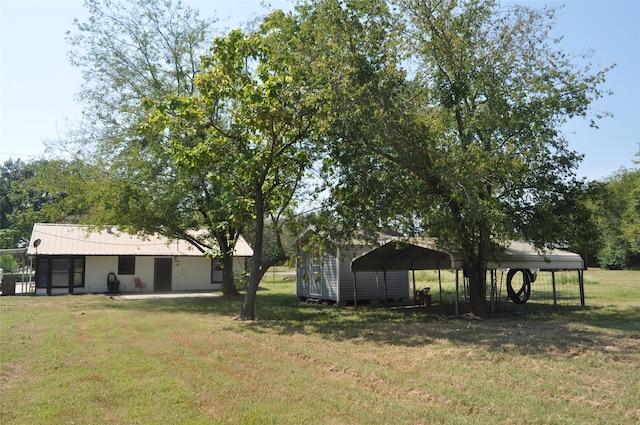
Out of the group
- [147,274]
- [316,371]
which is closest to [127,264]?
[147,274]

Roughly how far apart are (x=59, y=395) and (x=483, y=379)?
19.1 ft

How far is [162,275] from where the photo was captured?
28672 millimetres

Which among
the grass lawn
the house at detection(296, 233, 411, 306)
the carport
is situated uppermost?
the carport

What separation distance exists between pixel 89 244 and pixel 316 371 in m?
22.5

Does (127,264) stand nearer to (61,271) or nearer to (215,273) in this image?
→ (61,271)

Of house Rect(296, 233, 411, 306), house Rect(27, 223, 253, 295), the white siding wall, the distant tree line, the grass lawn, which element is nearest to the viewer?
the grass lawn

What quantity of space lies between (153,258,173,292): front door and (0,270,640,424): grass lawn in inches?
539

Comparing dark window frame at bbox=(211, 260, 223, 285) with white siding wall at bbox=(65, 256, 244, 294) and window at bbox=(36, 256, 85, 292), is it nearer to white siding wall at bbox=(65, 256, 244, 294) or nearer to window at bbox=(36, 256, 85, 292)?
white siding wall at bbox=(65, 256, 244, 294)

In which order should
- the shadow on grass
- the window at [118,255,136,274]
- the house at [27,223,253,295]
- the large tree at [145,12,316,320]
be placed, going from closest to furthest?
the shadow on grass
the large tree at [145,12,316,320]
the house at [27,223,253,295]
the window at [118,255,136,274]

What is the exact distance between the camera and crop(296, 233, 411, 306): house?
21.2m

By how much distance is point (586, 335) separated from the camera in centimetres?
1165

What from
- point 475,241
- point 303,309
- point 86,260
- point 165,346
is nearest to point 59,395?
point 165,346

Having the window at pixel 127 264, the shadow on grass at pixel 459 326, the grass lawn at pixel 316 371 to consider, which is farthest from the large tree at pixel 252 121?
the window at pixel 127 264

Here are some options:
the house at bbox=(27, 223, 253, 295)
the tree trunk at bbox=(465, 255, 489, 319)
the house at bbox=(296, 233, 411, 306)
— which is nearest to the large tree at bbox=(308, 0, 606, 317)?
the tree trunk at bbox=(465, 255, 489, 319)
